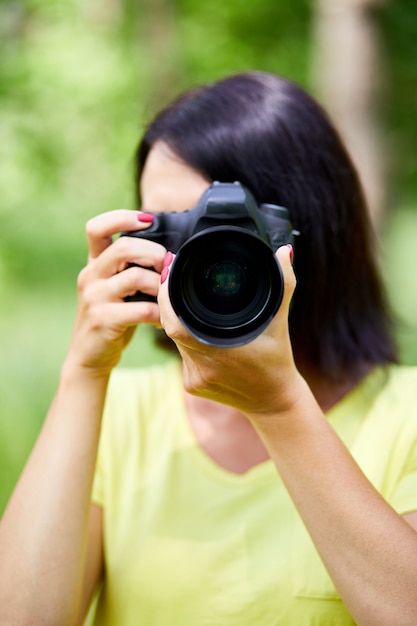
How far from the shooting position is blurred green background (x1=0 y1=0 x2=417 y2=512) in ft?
11.9

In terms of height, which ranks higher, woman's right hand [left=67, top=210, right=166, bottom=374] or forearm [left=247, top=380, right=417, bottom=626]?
woman's right hand [left=67, top=210, right=166, bottom=374]

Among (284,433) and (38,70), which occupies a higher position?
(38,70)

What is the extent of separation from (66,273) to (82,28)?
6.72 ft

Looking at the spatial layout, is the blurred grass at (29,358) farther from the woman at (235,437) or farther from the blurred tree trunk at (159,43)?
the blurred tree trunk at (159,43)

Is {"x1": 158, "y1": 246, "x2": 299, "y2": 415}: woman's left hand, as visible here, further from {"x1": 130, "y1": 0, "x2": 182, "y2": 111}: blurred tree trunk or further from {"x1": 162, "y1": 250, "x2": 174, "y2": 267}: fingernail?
{"x1": 130, "y1": 0, "x2": 182, "y2": 111}: blurred tree trunk

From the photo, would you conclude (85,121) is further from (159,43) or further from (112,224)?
(112,224)

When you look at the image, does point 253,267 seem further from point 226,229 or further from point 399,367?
point 399,367

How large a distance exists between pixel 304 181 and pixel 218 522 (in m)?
0.56

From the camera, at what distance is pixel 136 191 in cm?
152

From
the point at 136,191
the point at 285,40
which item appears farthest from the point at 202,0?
the point at 136,191

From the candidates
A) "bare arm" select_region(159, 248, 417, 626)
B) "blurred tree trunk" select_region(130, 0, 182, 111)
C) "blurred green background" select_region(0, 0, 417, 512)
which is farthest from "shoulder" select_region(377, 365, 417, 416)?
"blurred tree trunk" select_region(130, 0, 182, 111)

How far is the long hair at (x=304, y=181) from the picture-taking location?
4.12 feet

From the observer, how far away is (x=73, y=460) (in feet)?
3.67

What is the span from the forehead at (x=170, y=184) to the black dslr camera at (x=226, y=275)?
188 millimetres
